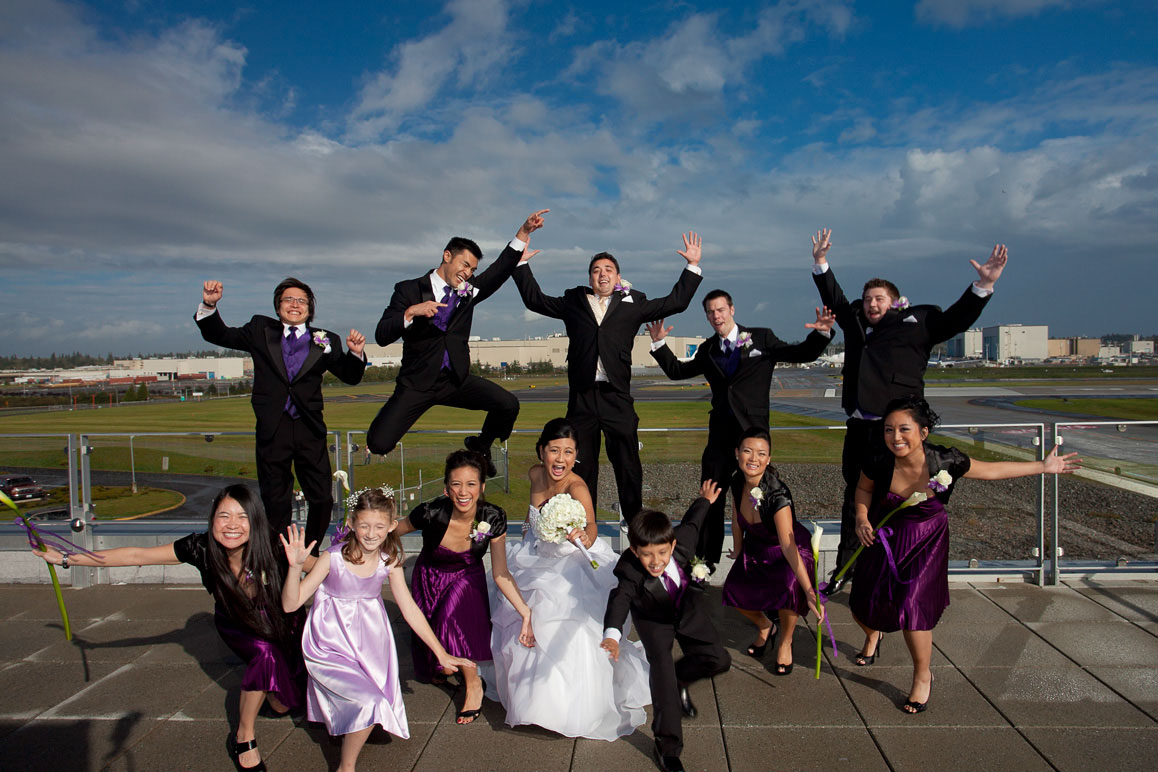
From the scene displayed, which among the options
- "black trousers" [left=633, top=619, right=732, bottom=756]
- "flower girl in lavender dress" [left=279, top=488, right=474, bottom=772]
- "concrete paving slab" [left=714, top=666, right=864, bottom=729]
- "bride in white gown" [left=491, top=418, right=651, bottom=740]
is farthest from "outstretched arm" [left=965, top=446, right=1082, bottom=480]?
"flower girl in lavender dress" [left=279, top=488, right=474, bottom=772]

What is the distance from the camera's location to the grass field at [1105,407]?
6.75 meters

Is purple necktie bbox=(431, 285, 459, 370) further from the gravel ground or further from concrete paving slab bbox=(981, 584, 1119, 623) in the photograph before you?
concrete paving slab bbox=(981, 584, 1119, 623)

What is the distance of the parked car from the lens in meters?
5.89

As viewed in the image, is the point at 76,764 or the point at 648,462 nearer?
the point at 76,764

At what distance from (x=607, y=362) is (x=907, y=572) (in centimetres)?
243

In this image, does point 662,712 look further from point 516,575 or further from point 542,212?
point 542,212

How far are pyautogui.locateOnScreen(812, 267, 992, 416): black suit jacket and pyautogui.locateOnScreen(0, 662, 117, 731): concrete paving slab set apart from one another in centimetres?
548

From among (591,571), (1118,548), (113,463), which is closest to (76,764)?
(591,571)

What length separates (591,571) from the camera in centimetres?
388

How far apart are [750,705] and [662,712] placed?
0.77m

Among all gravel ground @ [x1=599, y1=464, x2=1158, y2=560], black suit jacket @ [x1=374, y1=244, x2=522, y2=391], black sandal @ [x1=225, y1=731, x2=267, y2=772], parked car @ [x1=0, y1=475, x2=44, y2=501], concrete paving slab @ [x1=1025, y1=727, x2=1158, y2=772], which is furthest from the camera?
parked car @ [x1=0, y1=475, x2=44, y2=501]

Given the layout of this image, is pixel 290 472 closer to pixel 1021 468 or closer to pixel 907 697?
pixel 907 697

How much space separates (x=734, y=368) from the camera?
194 inches

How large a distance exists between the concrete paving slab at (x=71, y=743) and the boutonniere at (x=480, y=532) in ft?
6.37
